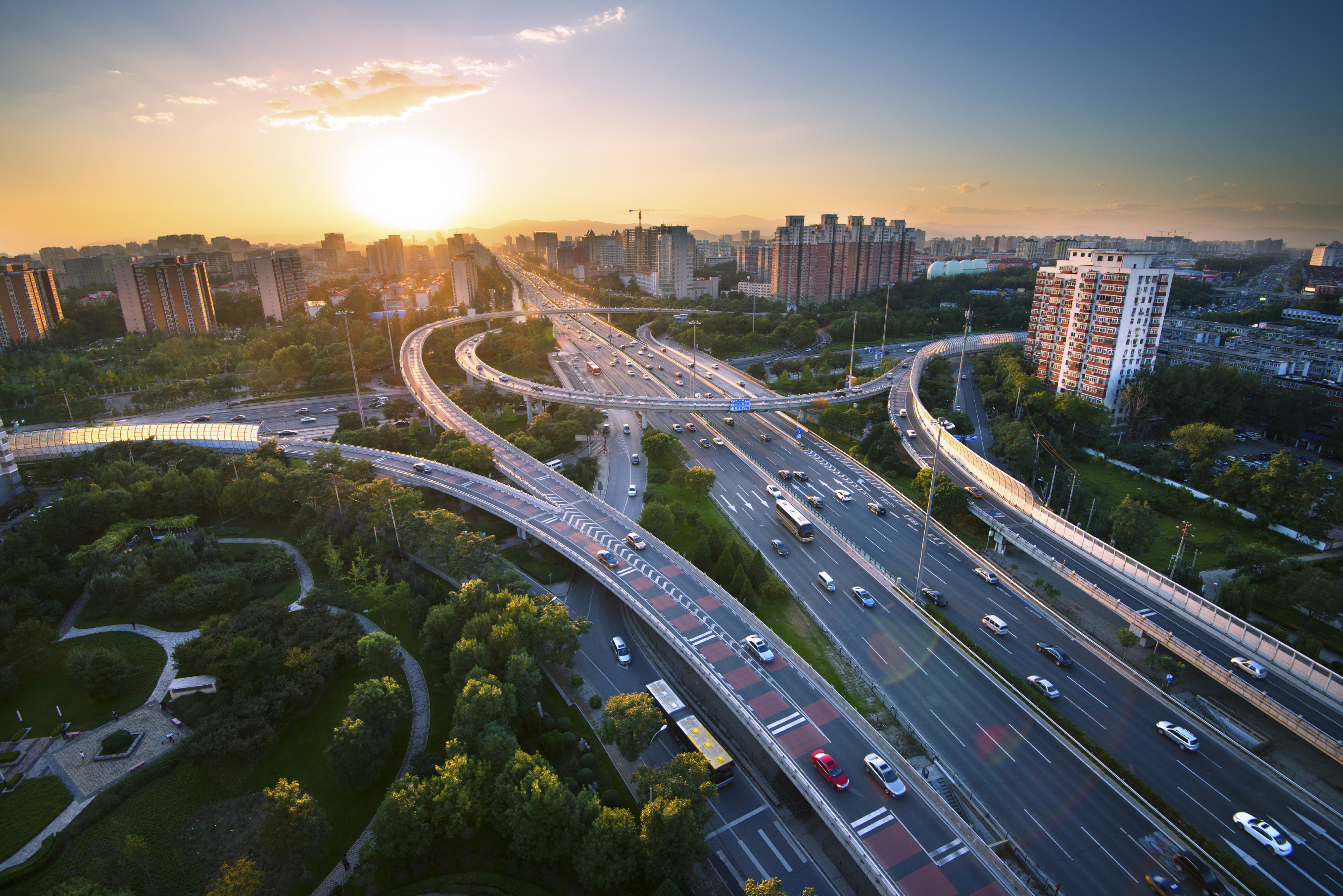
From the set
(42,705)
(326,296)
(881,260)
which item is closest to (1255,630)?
(42,705)

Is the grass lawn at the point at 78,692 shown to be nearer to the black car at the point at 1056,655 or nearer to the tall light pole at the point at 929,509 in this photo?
the tall light pole at the point at 929,509

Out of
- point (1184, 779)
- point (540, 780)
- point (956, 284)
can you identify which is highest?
point (956, 284)

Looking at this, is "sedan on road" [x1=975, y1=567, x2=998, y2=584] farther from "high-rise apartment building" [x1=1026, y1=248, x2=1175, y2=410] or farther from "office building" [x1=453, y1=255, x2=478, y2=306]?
"office building" [x1=453, y1=255, x2=478, y2=306]

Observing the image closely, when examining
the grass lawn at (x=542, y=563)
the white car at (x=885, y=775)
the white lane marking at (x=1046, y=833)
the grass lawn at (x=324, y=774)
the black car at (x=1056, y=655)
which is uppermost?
the white car at (x=885, y=775)

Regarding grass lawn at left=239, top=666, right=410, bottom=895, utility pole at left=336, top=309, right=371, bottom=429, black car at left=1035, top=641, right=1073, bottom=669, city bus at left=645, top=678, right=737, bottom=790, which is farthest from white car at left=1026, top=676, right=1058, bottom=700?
utility pole at left=336, top=309, right=371, bottom=429

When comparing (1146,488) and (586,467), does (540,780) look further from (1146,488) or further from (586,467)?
(1146,488)

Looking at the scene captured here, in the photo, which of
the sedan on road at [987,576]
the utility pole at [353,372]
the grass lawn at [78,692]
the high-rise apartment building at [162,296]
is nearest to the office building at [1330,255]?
the sedan on road at [987,576]

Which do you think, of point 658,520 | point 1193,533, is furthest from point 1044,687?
point 1193,533
